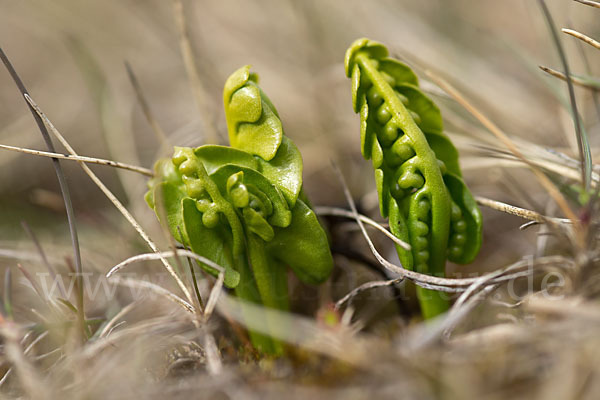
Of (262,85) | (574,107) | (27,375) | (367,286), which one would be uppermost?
(574,107)

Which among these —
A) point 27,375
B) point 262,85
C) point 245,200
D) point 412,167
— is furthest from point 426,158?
point 262,85

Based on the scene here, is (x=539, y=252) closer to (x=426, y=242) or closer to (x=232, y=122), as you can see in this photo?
(x=426, y=242)

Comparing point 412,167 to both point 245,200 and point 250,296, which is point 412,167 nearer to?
point 245,200

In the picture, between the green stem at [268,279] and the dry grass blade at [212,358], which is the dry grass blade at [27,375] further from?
the green stem at [268,279]

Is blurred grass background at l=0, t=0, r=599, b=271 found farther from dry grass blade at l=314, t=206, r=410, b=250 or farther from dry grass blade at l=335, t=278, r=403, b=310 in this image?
dry grass blade at l=335, t=278, r=403, b=310

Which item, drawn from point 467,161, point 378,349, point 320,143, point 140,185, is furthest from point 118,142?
point 378,349

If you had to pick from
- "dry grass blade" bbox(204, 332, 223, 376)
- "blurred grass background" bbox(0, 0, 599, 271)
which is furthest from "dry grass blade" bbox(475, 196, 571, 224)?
"dry grass blade" bbox(204, 332, 223, 376)

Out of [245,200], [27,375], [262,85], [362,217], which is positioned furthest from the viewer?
[262,85]

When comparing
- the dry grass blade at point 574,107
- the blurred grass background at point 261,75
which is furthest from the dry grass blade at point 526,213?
the blurred grass background at point 261,75
